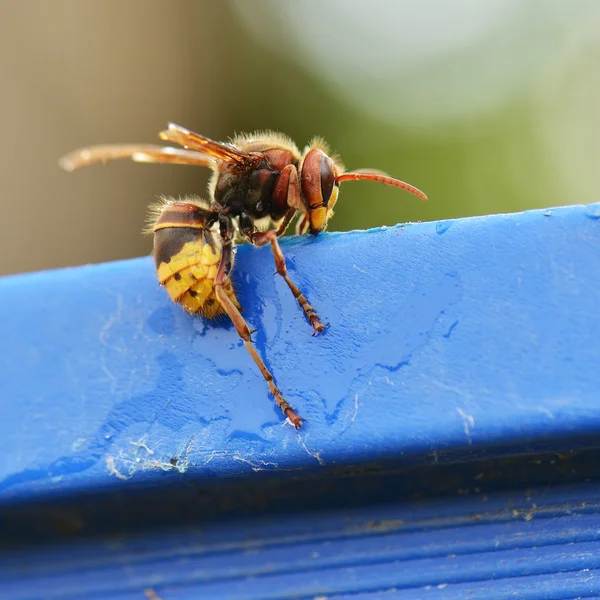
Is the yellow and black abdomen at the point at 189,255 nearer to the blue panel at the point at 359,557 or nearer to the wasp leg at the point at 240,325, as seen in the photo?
the wasp leg at the point at 240,325

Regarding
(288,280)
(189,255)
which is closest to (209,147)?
(189,255)

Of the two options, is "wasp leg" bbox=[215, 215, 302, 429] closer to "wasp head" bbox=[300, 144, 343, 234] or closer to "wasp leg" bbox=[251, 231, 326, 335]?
"wasp leg" bbox=[251, 231, 326, 335]

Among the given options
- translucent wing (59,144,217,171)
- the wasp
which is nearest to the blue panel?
the wasp

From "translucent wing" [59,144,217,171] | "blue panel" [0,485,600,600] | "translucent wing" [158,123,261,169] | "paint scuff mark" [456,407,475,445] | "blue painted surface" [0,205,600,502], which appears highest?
"translucent wing" [59,144,217,171]

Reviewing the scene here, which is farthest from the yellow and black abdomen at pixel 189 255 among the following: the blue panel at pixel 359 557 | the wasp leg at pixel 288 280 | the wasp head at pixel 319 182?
the blue panel at pixel 359 557

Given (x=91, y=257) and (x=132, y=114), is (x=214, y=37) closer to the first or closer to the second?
(x=132, y=114)

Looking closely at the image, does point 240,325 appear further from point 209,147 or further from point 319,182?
point 319,182

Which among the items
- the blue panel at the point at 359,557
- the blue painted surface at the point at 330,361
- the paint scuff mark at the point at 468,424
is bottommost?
the blue panel at the point at 359,557
